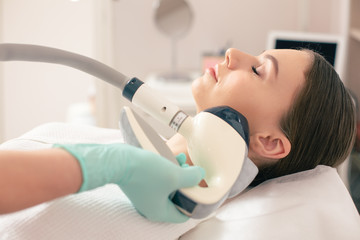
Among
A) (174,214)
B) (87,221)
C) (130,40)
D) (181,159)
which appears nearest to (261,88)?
(181,159)

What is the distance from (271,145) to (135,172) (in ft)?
1.57

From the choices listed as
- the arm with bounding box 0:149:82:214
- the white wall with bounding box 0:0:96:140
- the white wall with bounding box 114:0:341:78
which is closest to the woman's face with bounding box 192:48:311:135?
the arm with bounding box 0:149:82:214

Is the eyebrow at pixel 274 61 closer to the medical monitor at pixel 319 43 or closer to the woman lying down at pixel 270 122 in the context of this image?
the woman lying down at pixel 270 122

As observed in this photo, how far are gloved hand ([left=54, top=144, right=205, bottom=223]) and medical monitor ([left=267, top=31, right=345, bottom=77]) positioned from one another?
175cm

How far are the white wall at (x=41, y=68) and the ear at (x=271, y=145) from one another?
123cm

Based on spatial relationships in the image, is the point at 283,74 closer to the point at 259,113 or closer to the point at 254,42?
the point at 259,113

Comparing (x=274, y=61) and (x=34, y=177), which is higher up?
(x=274, y=61)

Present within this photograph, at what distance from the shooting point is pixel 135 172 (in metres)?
0.70

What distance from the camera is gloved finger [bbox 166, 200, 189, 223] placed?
782 mm

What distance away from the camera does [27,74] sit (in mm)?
1957

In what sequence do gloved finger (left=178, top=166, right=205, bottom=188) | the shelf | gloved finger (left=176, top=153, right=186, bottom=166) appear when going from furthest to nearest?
the shelf → gloved finger (left=176, top=153, right=186, bottom=166) → gloved finger (left=178, top=166, right=205, bottom=188)

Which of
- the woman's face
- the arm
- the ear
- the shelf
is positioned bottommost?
the ear

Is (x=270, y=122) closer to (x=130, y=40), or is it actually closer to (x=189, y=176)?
(x=189, y=176)

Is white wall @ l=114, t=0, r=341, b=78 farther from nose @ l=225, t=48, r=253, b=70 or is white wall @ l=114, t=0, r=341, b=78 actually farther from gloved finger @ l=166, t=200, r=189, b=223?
gloved finger @ l=166, t=200, r=189, b=223
